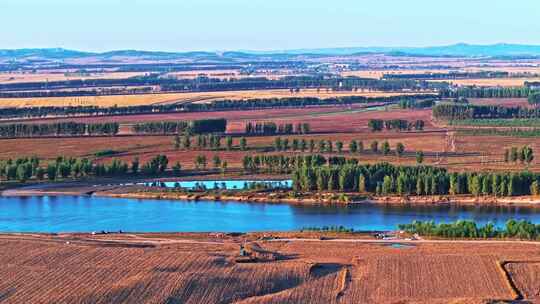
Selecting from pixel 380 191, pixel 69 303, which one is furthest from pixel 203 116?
pixel 69 303

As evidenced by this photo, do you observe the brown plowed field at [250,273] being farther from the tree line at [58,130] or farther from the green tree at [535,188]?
the tree line at [58,130]

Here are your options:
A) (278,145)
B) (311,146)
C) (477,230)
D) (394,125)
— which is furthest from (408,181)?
(394,125)

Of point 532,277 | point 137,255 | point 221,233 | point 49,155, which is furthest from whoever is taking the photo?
point 49,155

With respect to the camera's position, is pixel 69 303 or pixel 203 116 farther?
pixel 203 116

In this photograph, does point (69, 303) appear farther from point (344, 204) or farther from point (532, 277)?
point (344, 204)

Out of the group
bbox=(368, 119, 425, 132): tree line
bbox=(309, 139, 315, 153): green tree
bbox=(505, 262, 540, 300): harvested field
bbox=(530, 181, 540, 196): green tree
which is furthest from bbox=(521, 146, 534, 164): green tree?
bbox=(505, 262, 540, 300): harvested field

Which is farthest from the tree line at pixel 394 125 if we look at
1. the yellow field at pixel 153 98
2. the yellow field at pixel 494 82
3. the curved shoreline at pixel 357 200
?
the yellow field at pixel 494 82

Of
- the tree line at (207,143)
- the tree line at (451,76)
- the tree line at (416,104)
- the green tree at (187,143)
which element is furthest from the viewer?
the tree line at (451,76)
